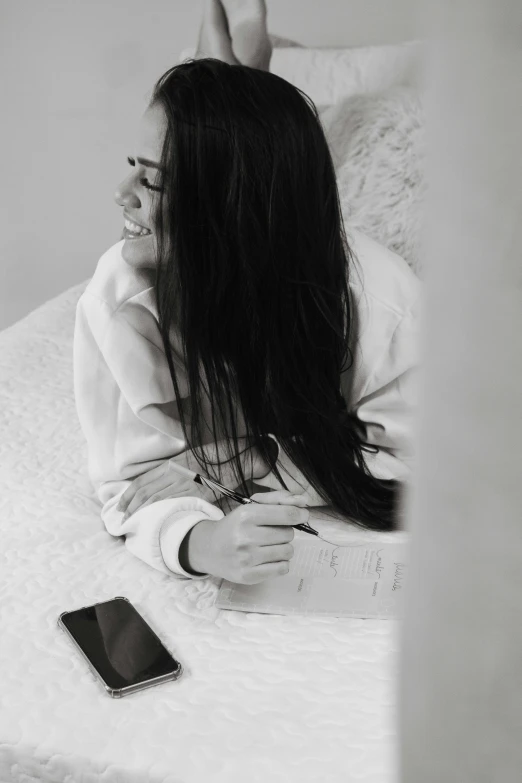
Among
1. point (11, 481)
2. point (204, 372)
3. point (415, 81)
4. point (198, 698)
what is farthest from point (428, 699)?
point (415, 81)

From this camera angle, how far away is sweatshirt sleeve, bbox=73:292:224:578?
103 centimetres

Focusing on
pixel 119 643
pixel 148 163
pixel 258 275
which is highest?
pixel 148 163

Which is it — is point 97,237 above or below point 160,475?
below

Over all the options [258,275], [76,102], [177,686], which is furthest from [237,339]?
[76,102]

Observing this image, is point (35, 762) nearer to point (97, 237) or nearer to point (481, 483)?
point (481, 483)

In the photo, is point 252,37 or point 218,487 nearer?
point 218,487

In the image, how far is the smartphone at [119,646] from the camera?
0.74m

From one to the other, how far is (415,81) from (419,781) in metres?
1.92

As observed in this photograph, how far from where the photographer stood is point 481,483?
7.4 inches

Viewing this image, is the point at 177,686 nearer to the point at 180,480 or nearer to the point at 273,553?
the point at 273,553

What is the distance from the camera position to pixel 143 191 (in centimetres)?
96

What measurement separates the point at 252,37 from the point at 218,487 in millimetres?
1471

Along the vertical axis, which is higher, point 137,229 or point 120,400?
point 137,229

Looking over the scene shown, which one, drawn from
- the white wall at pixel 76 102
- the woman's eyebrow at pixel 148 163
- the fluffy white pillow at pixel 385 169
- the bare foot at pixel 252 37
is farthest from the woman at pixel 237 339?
the white wall at pixel 76 102
